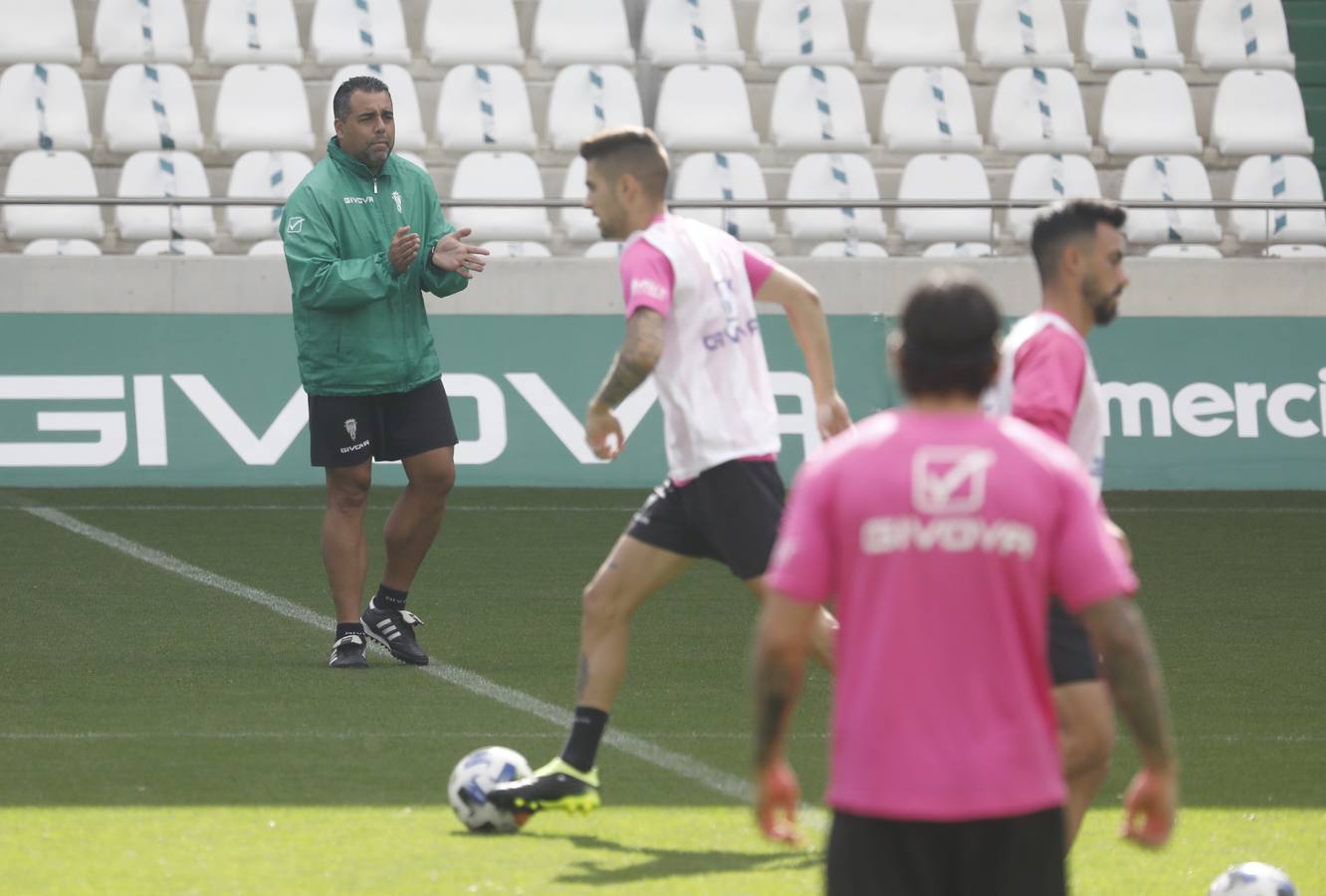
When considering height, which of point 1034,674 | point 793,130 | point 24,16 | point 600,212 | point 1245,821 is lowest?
point 1245,821

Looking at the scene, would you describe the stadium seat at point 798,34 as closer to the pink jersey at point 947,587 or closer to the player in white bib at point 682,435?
the player in white bib at point 682,435

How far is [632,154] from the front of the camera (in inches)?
255

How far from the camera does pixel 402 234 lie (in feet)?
28.3

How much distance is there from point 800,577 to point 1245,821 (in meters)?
3.38

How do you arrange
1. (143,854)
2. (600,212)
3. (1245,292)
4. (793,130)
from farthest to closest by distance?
1. (793,130)
2. (1245,292)
3. (600,212)
4. (143,854)

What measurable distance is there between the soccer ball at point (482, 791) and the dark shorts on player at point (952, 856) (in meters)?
2.77

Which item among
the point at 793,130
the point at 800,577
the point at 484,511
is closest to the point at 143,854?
the point at 800,577

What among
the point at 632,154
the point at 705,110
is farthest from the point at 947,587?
the point at 705,110

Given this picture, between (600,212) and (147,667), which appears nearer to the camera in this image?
(600,212)

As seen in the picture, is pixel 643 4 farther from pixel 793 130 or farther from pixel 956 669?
pixel 956 669

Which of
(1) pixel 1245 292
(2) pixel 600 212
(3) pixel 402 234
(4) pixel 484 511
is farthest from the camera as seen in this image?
(1) pixel 1245 292

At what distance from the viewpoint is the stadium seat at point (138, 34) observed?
18453 millimetres

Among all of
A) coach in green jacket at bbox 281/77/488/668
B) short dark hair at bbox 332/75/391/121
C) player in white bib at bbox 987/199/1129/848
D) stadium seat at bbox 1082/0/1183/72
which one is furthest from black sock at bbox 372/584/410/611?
stadium seat at bbox 1082/0/1183/72

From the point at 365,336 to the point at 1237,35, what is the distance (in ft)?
42.9
